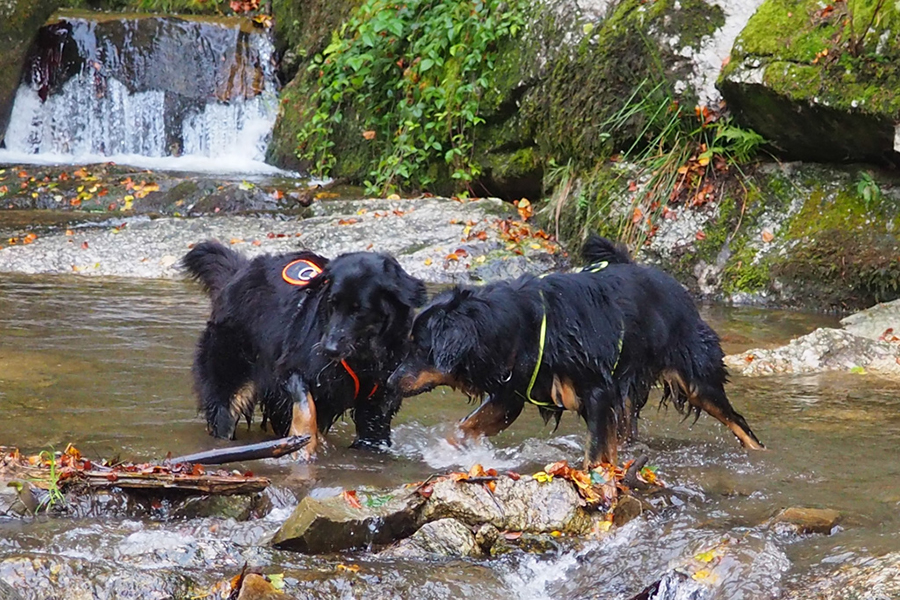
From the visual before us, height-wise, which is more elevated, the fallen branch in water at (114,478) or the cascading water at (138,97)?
the cascading water at (138,97)

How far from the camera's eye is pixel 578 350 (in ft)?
17.6

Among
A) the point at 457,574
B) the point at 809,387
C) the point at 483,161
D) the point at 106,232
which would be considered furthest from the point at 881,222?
the point at 106,232

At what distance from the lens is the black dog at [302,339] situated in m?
5.32

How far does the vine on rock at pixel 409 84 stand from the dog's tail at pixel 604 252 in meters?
7.26

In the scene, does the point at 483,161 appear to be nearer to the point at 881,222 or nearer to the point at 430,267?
the point at 430,267

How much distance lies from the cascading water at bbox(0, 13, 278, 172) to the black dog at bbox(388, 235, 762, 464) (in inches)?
449

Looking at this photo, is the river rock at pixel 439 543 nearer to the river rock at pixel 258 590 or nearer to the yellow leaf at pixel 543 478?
the yellow leaf at pixel 543 478

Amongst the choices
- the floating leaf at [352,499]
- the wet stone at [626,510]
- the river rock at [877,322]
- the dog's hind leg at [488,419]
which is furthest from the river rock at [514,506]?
the river rock at [877,322]

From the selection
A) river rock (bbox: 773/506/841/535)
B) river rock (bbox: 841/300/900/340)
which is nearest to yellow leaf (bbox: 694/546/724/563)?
river rock (bbox: 773/506/841/535)

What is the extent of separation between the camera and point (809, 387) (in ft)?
23.3

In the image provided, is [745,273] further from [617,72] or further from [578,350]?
[578,350]

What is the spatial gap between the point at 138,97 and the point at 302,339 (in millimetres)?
12320

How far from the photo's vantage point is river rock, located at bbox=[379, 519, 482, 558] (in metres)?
4.25

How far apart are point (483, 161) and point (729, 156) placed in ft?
12.3
